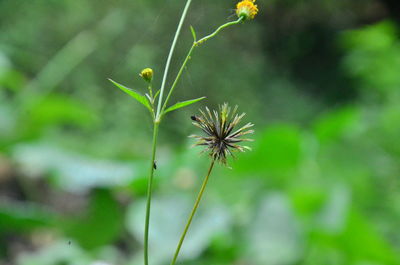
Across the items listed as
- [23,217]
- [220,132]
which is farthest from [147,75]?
[23,217]

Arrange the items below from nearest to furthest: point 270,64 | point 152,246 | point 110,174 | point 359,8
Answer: point 152,246
point 110,174
point 270,64
point 359,8

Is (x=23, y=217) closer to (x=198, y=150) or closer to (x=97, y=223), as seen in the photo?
(x=97, y=223)

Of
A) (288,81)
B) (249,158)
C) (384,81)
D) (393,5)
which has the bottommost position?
(249,158)

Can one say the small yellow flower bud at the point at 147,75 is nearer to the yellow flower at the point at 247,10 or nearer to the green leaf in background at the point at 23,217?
the yellow flower at the point at 247,10

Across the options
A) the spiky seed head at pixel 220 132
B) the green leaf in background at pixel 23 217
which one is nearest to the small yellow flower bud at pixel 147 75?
the spiky seed head at pixel 220 132

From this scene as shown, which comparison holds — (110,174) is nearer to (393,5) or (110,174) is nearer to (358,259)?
(358,259)

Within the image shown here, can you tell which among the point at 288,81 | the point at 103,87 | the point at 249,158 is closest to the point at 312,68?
the point at 288,81
